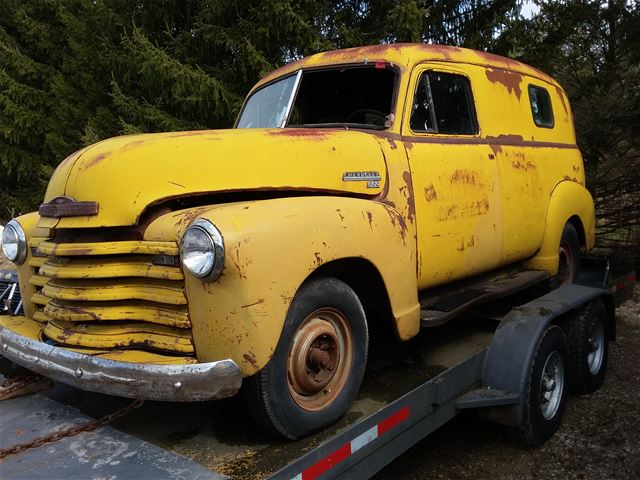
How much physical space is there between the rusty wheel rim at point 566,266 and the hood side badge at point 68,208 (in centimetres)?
414

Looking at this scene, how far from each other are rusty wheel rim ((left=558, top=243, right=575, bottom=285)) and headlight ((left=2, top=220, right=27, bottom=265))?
432 cm

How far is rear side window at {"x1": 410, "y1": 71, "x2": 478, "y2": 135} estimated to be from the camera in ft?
11.7

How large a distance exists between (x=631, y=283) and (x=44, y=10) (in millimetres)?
14378

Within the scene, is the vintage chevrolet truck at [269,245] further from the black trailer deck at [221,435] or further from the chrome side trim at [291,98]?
the black trailer deck at [221,435]

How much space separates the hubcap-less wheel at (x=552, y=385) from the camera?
11.6ft

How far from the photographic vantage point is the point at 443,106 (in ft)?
12.3

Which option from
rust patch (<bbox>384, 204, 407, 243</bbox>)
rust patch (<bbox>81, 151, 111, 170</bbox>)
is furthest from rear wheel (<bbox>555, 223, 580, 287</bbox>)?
rust patch (<bbox>81, 151, 111, 170</bbox>)

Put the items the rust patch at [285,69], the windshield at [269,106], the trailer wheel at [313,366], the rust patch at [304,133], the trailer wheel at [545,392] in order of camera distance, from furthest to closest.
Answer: the rust patch at [285,69]
the windshield at [269,106]
the trailer wheel at [545,392]
the rust patch at [304,133]
the trailer wheel at [313,366]

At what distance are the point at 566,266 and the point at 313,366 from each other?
3.56 metres

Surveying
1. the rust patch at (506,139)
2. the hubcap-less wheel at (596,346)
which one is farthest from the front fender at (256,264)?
the hubcap-less wheel at (596,346)

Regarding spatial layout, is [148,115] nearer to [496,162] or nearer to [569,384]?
Result: [496,162]

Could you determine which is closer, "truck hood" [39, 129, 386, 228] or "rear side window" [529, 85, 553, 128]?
"truck hood" [39, 129, 386, 228]

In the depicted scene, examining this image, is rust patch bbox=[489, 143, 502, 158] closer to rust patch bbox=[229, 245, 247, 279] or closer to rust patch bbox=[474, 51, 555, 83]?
rust patch bbox=[474, 51, 555, 83]

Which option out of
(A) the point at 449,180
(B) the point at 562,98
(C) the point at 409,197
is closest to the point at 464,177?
(A) the point at 449,180
